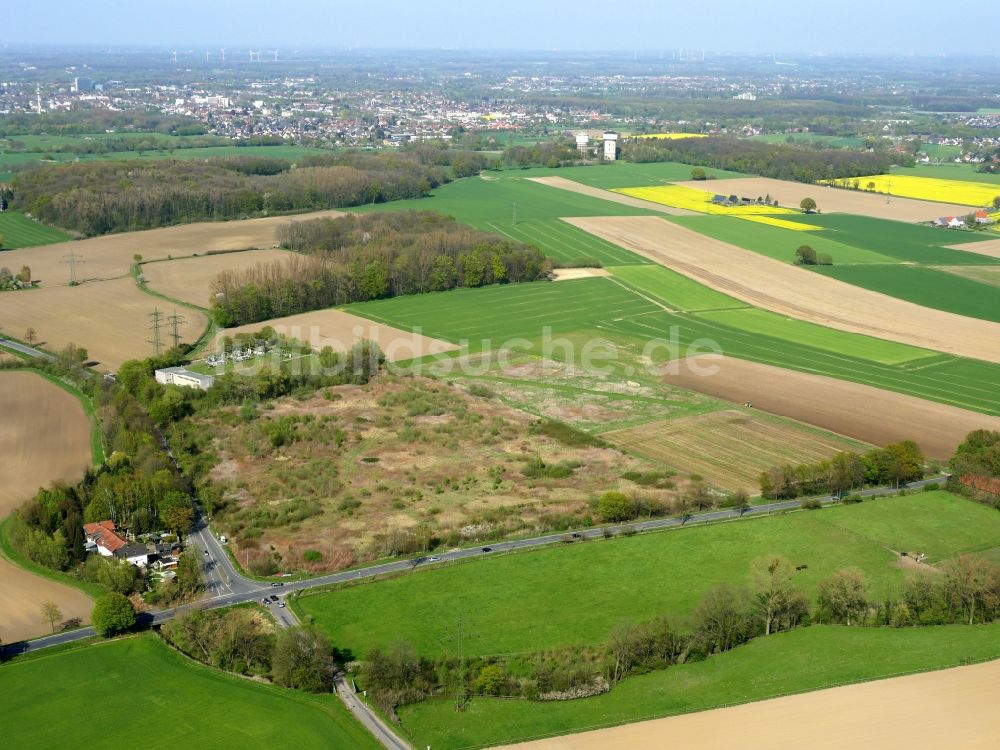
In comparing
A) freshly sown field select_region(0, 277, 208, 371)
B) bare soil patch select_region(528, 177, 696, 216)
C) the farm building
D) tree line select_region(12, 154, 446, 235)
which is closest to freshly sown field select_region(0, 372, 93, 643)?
the farm building

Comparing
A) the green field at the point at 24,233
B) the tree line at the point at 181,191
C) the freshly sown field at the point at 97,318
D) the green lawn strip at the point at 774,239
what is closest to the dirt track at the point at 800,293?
the green lawn strip at the point at 774,239

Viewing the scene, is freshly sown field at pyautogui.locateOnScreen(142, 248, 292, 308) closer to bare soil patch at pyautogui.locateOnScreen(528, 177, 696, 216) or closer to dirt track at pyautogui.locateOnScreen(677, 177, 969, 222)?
bare soil patch at pyautogui.locateOnScreen(528, 177, 696, 216)

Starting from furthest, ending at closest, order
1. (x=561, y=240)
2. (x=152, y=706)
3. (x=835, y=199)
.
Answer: (x=835, y=199)
(x=561, y=240)
(x=152, y=706)

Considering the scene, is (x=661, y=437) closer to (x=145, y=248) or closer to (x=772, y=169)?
(x=145, y=248)

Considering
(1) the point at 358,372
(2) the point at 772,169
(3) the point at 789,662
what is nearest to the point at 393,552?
(3) the point at 789,662

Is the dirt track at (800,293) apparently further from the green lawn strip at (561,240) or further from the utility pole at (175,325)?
the utility pole at (175,325)

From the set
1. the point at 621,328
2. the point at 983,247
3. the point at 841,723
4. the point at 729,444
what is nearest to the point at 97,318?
the point at 621,328

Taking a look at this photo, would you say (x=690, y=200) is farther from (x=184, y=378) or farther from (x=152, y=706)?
(x=152, y=706)
